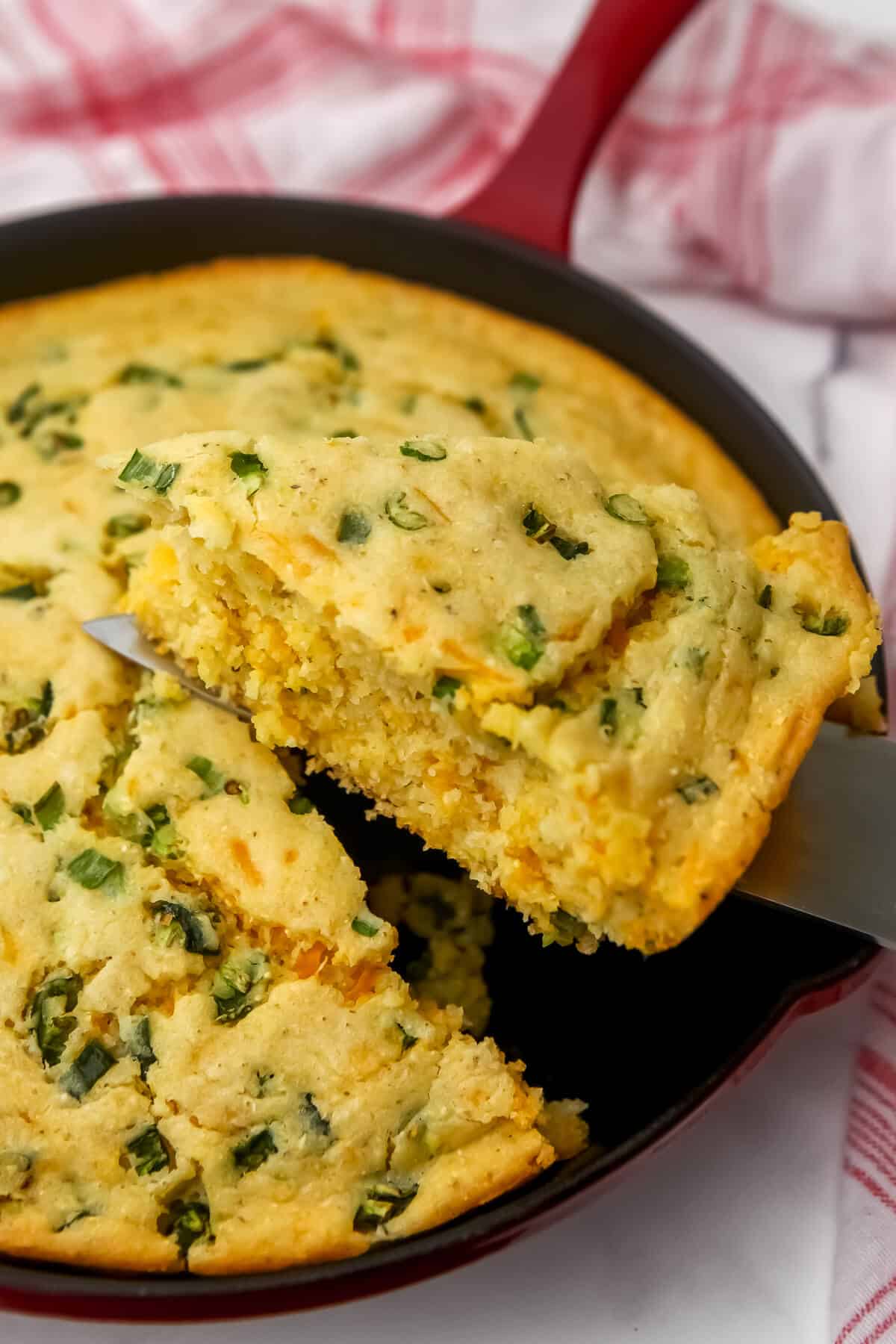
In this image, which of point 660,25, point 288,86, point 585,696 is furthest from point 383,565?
point 288,86

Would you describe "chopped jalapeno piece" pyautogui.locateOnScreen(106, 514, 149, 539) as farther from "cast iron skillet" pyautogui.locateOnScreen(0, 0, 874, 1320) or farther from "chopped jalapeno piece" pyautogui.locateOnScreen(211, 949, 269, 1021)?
"chopped jalapeno piece" pyautogui.locateOnScreen(211, 949, 269, 1021)

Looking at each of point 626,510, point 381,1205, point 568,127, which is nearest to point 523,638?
point 626,510

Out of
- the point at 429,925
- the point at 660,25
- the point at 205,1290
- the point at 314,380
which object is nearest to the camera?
the point at 205,1290

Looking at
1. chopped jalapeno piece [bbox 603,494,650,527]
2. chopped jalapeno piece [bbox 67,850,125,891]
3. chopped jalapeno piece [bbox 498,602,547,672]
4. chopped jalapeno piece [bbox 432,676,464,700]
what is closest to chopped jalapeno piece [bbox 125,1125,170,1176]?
chopped jalapeno piece [bbox 67,850,125,891]

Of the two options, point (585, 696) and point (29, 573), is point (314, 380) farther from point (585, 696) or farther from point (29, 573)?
point (585, 696)

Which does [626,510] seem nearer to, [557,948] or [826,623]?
[826,623]
